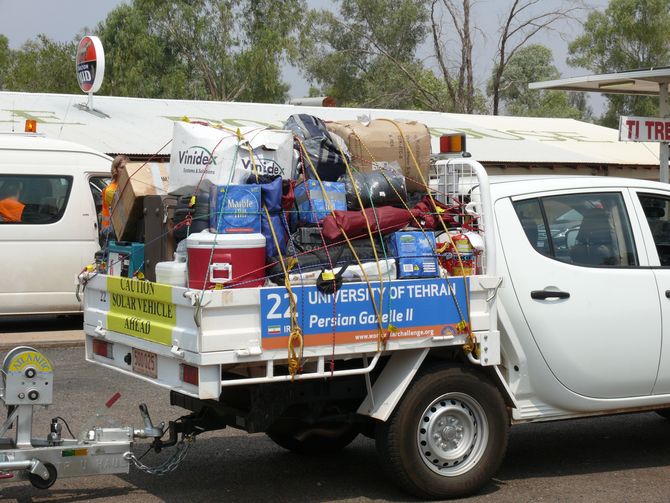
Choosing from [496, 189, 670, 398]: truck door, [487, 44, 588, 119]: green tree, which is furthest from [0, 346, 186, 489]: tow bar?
[487, 44, 588, 119]: green tree

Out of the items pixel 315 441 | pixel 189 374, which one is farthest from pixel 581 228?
pixel 189 374

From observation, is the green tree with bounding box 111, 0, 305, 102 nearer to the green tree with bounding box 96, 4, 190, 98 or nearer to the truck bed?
the green tree with bounding box 96, 4, 190, 98

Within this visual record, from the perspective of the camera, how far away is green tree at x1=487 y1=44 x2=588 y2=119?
6381cm

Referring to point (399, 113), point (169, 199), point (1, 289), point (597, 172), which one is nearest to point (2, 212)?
point (1, 289)

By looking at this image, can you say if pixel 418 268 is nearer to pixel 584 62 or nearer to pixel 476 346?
pixel 476 346

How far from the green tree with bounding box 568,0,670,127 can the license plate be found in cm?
4720

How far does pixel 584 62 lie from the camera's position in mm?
52656

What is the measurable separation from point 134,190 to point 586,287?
9.22 feet

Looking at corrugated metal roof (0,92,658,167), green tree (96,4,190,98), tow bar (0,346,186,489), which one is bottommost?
tow bar (0,346,186,489)

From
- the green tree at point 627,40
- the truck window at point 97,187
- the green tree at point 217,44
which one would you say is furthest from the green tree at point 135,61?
the truck window at point 97,187

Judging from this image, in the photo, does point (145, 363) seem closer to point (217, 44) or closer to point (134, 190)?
point (134, 190)

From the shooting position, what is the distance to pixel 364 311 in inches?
219

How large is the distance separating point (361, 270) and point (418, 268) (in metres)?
0.37

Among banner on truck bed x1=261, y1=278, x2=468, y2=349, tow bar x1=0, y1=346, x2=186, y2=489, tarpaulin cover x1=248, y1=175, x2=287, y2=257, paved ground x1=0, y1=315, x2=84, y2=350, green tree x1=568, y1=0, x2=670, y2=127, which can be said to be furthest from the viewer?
green tree x1=568, y1=0, x2=670, y2=127
